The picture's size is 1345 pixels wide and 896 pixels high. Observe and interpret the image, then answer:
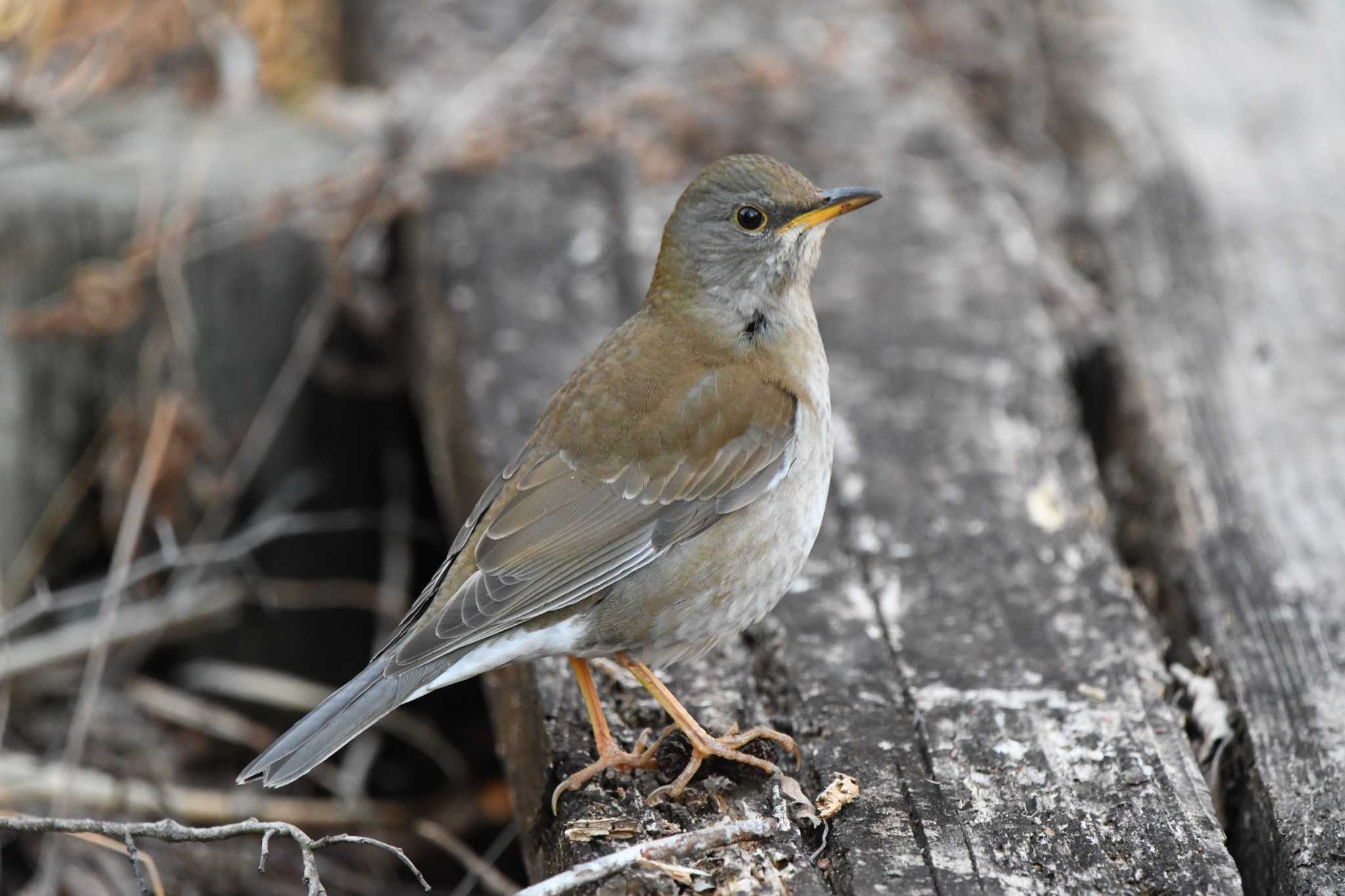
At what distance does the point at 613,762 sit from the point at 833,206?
153 cm

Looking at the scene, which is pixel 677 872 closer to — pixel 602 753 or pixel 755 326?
pixel 602 753

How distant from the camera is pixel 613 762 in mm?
2857

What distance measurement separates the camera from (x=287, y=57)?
5.95 metres

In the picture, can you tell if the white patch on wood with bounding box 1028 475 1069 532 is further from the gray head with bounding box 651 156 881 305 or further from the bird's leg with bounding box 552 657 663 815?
the bird's leg with bounding box 552 657 663 815

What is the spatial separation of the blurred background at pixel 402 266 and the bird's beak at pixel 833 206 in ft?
2.27

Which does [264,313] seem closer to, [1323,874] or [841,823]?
[841,823]

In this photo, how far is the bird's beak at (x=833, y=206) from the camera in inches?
138

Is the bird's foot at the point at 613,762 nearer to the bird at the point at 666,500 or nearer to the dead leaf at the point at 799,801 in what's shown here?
the bird at the point at 666,500

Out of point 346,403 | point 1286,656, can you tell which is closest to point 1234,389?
point 1286,656

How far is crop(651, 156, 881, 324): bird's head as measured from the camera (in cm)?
361

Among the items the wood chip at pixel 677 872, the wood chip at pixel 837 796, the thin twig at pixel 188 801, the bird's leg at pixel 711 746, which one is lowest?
the thin twig at pixel 188 801

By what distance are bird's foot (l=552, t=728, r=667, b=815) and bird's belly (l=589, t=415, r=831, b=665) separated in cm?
23

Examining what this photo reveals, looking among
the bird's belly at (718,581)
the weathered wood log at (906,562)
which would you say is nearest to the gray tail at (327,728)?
the weathered wood log at (906,562)

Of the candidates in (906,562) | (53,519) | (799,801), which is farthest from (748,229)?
(53,519)
